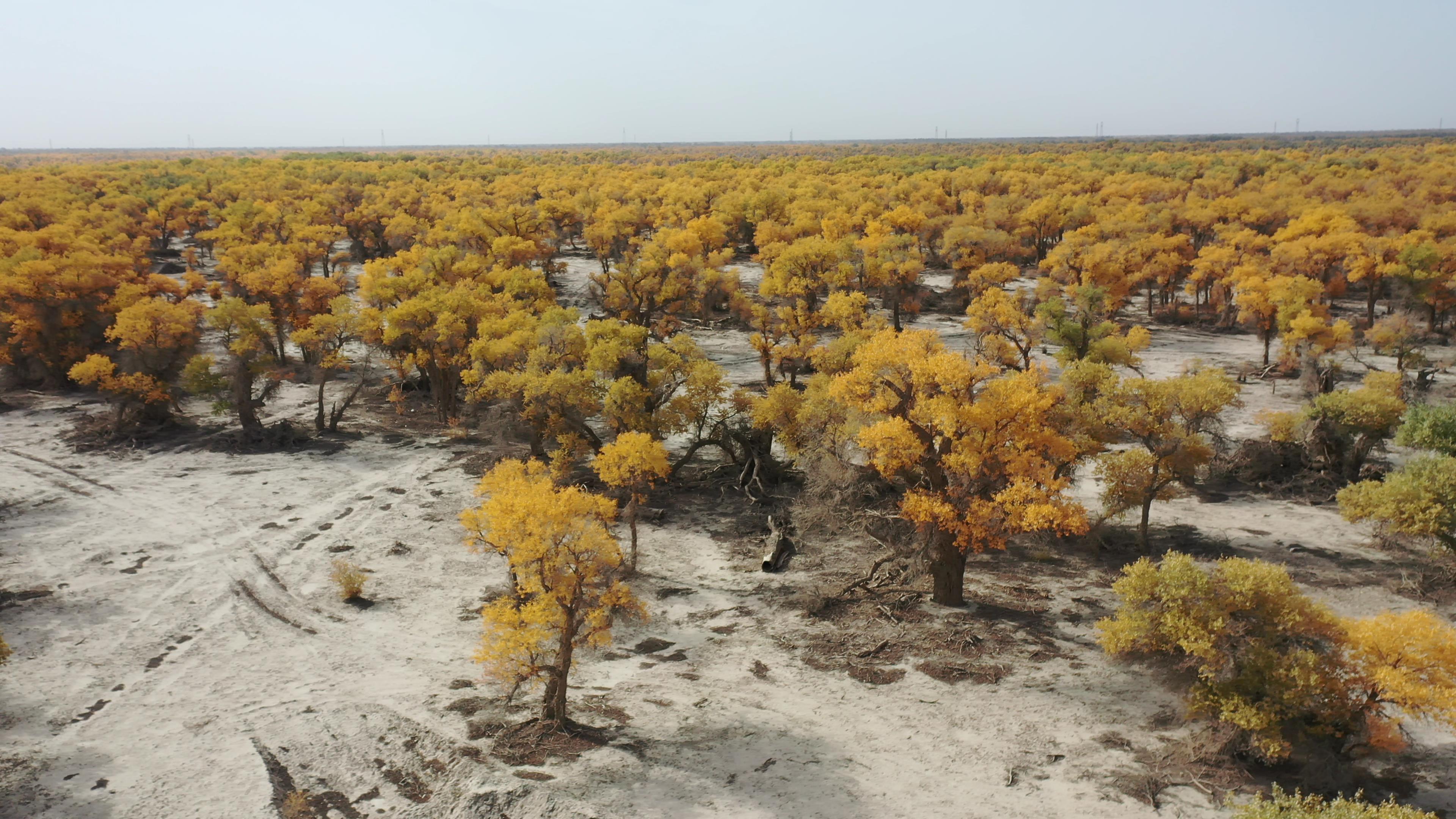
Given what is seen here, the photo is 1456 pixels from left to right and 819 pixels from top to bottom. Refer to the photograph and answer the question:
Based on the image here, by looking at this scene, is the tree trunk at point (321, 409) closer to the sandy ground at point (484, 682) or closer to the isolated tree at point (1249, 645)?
the sandy ground at point (484, 682)

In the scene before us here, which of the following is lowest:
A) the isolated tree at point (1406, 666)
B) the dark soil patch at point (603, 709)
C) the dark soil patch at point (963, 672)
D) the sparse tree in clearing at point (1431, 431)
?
the dark soil patch at point (603, 709)

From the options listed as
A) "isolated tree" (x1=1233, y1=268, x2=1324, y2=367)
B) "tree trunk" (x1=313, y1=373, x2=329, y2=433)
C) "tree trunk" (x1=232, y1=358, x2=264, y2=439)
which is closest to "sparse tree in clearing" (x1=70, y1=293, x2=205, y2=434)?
"tree trunk" (x1=232, y1=358, x2=264, y2=439)

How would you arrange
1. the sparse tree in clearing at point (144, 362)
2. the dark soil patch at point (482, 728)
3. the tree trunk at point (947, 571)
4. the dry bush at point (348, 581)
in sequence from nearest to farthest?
1. the dark soil patch at point (482, 728)
2. the tree trunk at point (947, 571)
3. the dry bush at point (348, 581)
4. the sparse tree in clearing at point (144, 362)

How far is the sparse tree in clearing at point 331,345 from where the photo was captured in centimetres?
3622

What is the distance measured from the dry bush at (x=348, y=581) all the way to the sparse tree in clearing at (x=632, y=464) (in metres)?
7.17

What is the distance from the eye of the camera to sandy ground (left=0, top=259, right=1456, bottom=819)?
48.3ft

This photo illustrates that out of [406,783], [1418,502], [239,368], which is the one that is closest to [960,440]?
[1418,502]

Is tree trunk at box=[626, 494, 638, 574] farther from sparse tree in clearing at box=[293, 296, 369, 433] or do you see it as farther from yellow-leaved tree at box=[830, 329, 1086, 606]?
sparse tree in clearing at box=[293, 296, 369, 433]

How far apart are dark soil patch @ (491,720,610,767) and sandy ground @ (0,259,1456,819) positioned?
26 centimetres

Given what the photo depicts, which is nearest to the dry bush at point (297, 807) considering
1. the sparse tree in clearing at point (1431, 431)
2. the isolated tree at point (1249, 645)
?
the isolated tree at point (1249, 645)

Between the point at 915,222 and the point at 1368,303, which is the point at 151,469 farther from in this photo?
the point at 1368,303

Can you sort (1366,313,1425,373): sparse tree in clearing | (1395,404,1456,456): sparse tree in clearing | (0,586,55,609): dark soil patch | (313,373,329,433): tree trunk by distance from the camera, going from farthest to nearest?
(1366,313,1425,373): sparse tree in clearing → (313,373,329,433): tree trunk → (1395,404,1456,456): sparse tree in clearing → (0,586,55,609): dark soil patch

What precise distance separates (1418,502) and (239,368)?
4007 centimetres

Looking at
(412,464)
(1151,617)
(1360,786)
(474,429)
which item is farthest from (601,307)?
(1360,786)
